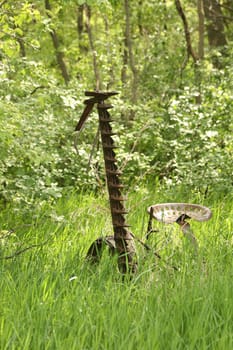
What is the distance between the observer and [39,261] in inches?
157

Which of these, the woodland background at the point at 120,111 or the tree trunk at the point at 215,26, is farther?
the tree trunk at the point at 215,26

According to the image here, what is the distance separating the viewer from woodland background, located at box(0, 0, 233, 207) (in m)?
5.34

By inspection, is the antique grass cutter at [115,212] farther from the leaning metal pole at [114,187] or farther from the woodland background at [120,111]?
the woodland background at [120,111]

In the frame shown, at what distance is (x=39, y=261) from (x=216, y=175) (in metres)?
3.06

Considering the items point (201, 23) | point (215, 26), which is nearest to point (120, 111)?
point (201, 23)

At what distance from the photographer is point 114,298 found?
3238 millimetres

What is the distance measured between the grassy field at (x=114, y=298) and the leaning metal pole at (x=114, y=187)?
0.24ft

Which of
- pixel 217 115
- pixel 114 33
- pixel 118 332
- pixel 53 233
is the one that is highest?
pixel 114 33

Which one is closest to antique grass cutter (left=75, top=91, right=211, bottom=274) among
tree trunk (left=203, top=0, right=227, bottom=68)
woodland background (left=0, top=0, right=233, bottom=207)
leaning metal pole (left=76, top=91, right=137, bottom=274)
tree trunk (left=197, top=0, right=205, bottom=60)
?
leaning metal pole (left=76, top=91, right=137, bottom=274)

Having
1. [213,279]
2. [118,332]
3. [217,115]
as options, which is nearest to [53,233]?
[213,279]

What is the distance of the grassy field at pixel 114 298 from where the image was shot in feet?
9.39

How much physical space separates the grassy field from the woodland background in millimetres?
700

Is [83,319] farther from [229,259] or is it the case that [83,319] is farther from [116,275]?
[229,259]

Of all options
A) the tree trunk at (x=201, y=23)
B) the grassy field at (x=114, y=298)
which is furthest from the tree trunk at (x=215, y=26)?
the grassy field at (x=114, y=298)
